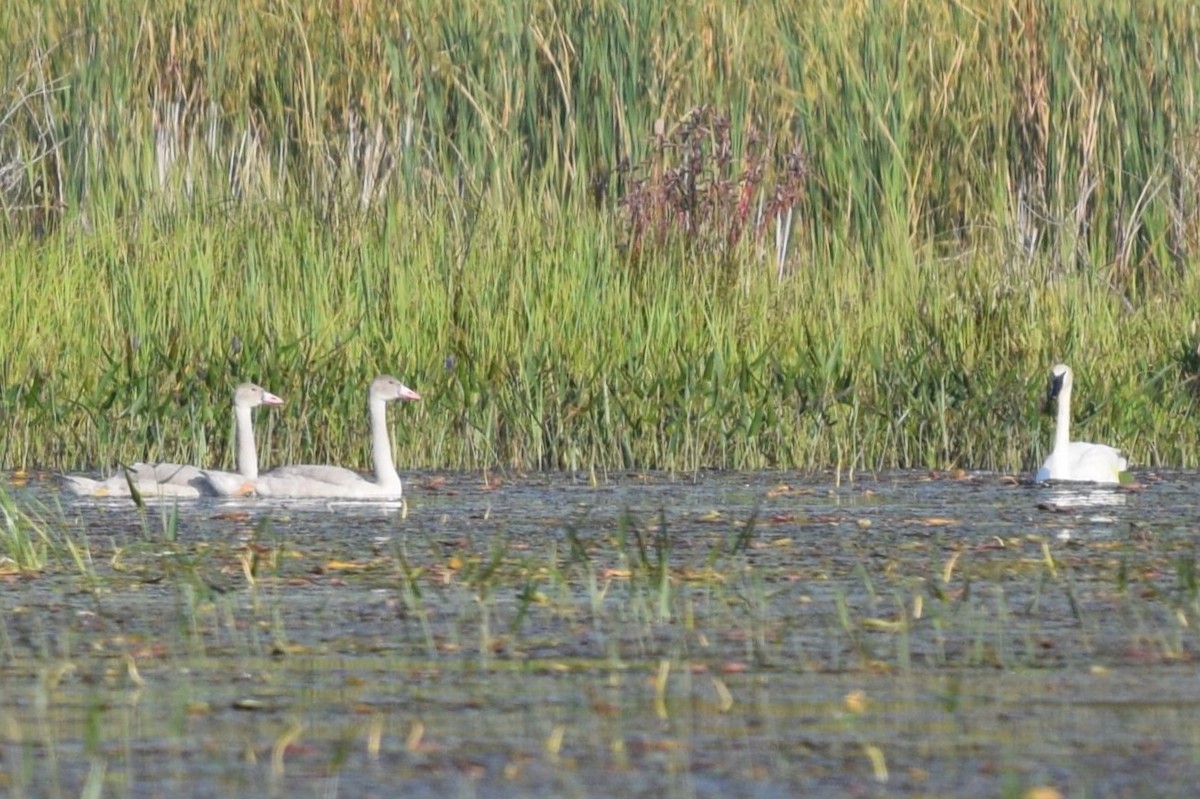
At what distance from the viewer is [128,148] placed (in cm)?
1205

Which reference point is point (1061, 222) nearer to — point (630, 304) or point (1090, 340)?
point (1090, 340)

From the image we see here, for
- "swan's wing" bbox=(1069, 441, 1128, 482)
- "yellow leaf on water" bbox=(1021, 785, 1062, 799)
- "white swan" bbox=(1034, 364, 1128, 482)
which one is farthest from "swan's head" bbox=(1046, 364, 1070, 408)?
"yellow leaf on water" bbox=(1021, 785, 1062, 799)

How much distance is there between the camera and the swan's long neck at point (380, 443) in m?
9.33

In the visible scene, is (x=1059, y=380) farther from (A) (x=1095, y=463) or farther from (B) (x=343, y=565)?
(B) (x=343, y=565)

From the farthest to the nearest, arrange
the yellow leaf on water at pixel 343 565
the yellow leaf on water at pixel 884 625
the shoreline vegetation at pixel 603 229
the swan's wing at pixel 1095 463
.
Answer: the shoreline vegetation at pixel 603 229, the swan's wing at pixel 1095 463, the yellow leaf on water at pixel 343 565, the yellow leaf on water at pixel 884 625

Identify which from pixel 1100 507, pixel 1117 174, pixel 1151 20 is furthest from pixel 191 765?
pixel 1151 20

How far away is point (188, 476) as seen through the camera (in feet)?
30.1

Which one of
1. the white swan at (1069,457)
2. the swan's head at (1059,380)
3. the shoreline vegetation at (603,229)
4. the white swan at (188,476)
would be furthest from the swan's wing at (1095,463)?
the white swan at (188,476)

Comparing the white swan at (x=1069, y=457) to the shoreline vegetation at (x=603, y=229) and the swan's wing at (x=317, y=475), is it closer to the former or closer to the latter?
the shoreline vegetation at (x=603, y=229)

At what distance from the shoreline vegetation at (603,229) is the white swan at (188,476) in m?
0.50

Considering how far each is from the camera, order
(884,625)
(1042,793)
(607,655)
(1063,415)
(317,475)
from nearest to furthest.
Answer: (1042,793), (607,655), (884,625), (317,475), (1063,415)

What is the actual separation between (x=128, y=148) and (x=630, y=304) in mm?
2841

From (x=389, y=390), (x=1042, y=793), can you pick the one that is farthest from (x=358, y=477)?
(x=1042, y=793)

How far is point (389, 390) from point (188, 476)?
2.69 ft
